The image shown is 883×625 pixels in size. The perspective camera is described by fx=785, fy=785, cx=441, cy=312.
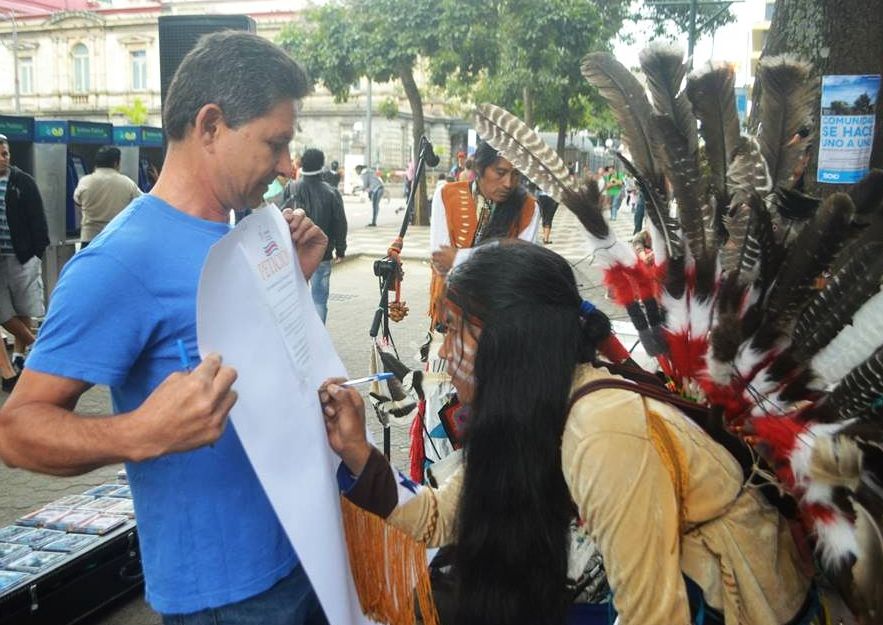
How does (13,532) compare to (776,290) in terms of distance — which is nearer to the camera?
(776,290)

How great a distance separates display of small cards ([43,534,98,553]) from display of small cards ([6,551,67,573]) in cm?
4

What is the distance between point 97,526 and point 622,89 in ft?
8.91

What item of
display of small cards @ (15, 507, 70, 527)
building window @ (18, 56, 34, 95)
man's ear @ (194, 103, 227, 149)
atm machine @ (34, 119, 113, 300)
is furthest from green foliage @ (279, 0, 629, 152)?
building window @ (18, 56, 34, 95)

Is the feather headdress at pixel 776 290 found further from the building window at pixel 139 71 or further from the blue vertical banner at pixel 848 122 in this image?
the building window at pixel 139 71

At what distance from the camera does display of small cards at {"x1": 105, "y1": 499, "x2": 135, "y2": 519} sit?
11.2 feet

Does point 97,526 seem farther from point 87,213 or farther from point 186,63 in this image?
point 87,213

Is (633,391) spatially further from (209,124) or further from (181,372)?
(209,124)

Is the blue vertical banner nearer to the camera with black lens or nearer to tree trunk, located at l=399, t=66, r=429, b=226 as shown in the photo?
the camera with black lens

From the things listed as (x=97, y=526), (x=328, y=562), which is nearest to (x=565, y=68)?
(x=97, y=526)

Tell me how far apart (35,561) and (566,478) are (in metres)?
2.38

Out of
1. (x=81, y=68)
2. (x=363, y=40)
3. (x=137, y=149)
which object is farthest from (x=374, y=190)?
(x=81, y=68)

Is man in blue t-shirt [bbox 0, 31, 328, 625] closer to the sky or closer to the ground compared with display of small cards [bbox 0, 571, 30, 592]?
closer to the sky

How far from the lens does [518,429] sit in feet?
4.97

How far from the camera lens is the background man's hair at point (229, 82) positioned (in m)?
1.42
